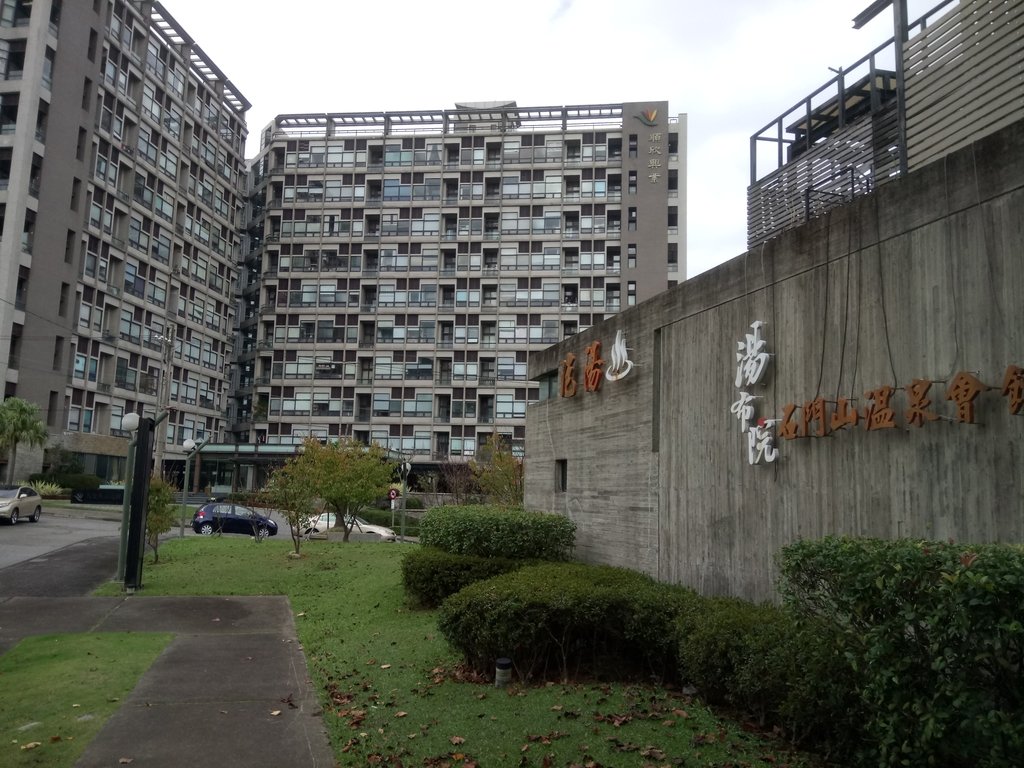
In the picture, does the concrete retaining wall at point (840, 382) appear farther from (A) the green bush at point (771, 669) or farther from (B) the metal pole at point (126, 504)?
(B) the metal pole at point (126, 504)

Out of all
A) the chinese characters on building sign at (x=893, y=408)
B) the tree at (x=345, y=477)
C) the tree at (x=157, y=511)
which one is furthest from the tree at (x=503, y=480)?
the chinese characters on building sign at (x=893, y=408)

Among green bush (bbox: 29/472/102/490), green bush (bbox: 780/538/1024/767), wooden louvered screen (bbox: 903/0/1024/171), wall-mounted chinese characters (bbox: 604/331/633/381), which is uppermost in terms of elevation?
wooden louvered screen (bbox: 903/0/1024/171)

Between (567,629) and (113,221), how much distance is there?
53853 mm

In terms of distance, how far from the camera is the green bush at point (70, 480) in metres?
45.5

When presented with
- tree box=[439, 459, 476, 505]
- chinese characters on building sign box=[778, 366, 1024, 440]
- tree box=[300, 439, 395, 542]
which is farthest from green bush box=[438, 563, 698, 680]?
tree box=[439, 459, 476, 505]

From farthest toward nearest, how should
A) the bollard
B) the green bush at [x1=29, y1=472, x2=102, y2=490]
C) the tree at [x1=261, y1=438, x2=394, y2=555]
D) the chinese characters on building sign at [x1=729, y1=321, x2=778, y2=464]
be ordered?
the green bush at [x1=29, y1=472, x2=102, y2=490], the tree at [x1=261, y1=438, x2=394, y2=555], the chinese characters on building sign at [x1=729, y1=321, x2=778, y2=464], the bollard

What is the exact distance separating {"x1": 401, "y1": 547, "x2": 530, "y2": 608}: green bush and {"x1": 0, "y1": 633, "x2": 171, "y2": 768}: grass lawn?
11.7 feet

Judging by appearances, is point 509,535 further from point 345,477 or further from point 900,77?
point 345,477

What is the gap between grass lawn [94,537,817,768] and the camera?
234 inches

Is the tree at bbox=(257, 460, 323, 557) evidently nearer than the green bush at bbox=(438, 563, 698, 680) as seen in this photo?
No

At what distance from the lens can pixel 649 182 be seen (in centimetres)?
6212

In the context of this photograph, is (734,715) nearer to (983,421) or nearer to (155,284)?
(983,421)

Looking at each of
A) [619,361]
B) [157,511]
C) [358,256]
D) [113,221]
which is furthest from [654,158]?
[619,361]

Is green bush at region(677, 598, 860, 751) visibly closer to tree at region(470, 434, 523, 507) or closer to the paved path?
the paved path
